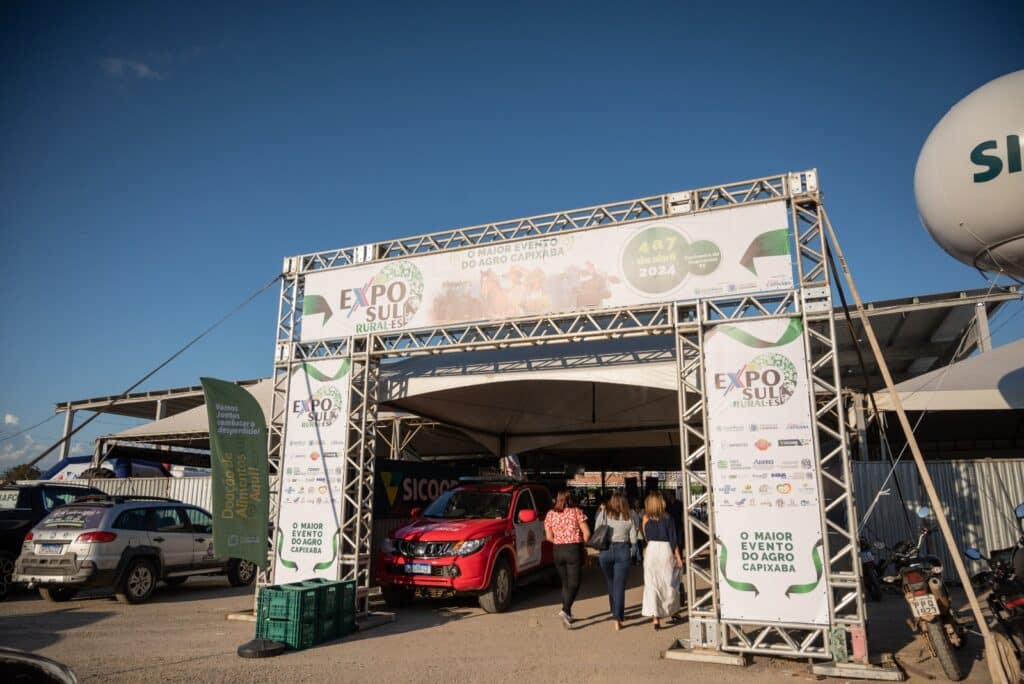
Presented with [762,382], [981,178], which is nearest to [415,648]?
[762,382]

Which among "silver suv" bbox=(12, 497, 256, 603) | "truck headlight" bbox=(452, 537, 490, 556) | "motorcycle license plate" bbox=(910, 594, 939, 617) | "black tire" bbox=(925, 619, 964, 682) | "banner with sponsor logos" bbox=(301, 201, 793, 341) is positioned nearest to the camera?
"black tire" bbox=(925, 619, 964, 682)

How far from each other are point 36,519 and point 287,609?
6991mm

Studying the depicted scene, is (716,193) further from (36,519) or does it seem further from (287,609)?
(36,519)

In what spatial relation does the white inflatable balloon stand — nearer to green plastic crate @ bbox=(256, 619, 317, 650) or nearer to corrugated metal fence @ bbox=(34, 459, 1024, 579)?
corrugated metal fence @ bbox=(34, 459, 1024, 579)

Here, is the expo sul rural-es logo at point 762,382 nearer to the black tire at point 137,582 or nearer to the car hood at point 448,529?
the car hood at point 448,529

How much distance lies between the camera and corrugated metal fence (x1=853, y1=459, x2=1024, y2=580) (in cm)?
1090

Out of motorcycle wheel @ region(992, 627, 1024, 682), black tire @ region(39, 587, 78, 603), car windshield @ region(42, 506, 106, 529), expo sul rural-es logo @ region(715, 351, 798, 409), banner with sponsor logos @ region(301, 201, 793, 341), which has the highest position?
banner with sponsor logos @ region(301, 201, 793, 341)

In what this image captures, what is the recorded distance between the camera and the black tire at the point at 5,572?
10.3 metres

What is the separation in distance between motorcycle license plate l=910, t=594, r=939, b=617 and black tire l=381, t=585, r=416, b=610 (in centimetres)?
632

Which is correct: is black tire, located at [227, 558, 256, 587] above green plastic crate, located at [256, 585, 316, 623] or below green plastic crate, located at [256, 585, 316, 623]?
below

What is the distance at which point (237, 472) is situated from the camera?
28.4ft

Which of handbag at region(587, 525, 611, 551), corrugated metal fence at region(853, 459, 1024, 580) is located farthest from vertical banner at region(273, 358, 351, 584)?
corrugated metal fence at region(853, 459, 1024, 580)

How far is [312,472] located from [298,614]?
2.92 m

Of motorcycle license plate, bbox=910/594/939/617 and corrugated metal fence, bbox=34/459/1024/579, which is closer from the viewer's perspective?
motorcycle license plate, bbox=910/594/939/617
